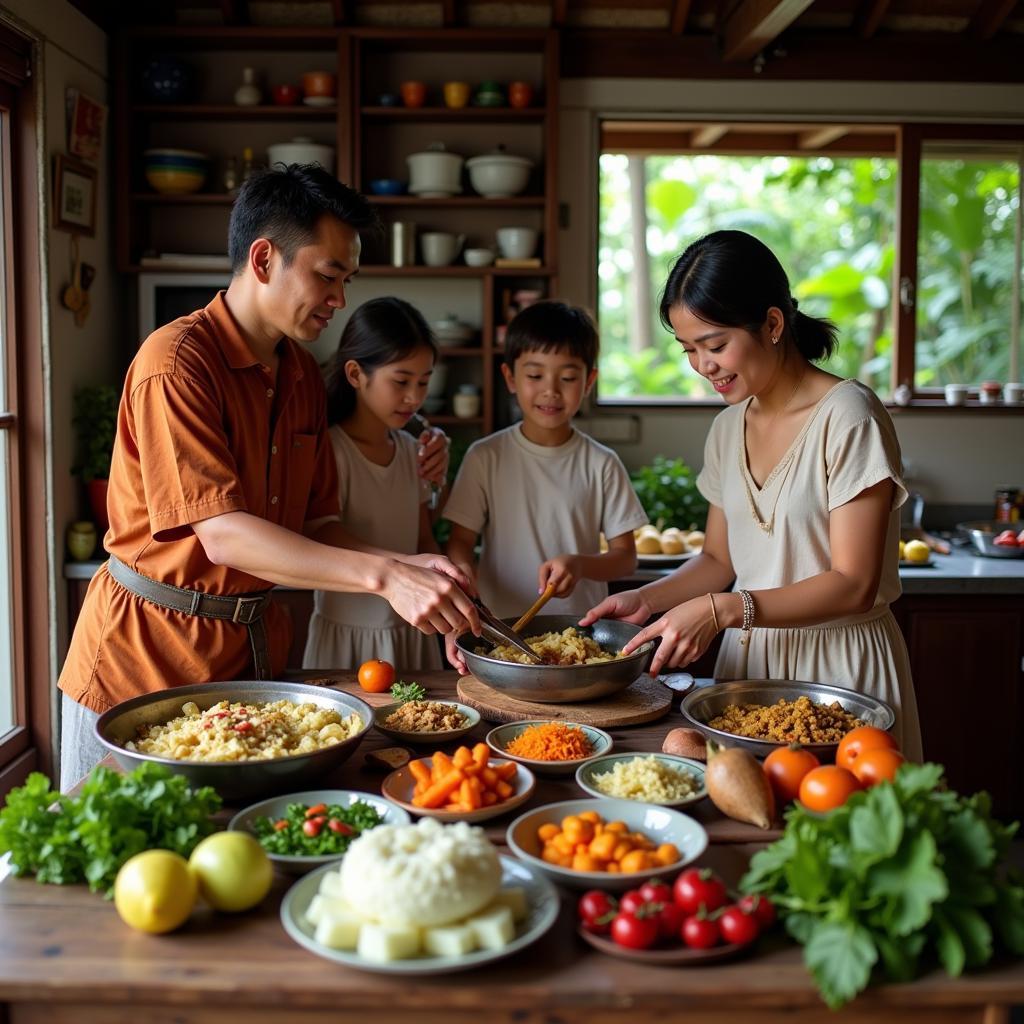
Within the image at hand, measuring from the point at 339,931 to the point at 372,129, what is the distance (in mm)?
3835

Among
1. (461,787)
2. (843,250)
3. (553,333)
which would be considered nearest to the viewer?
(461,787)

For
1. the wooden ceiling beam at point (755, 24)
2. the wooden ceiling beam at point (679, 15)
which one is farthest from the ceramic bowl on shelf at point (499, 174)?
the wooden ceiling beam at point (755, 24)

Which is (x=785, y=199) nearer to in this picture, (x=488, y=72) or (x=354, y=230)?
(x=488, y=72)

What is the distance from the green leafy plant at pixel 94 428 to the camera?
387cm

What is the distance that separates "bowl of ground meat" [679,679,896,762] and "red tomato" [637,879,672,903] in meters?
0.53

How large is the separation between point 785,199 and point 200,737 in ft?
33.8

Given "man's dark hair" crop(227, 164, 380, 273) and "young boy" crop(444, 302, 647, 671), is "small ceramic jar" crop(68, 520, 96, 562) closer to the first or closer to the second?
"young boy" crop(444, 302, 647, 671)

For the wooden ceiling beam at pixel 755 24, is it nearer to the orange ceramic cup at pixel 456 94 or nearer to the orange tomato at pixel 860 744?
the orange ceramic cup at pixel 456 94

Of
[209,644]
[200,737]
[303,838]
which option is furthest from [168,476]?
[303,838]

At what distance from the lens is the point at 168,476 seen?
1998 mm

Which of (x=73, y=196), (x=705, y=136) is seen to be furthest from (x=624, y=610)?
(x=705, y=136)

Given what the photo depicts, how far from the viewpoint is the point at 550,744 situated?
1831 mm

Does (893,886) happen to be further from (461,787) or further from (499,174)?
(499,174)

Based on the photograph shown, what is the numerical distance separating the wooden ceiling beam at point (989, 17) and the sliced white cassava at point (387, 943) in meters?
4.34
